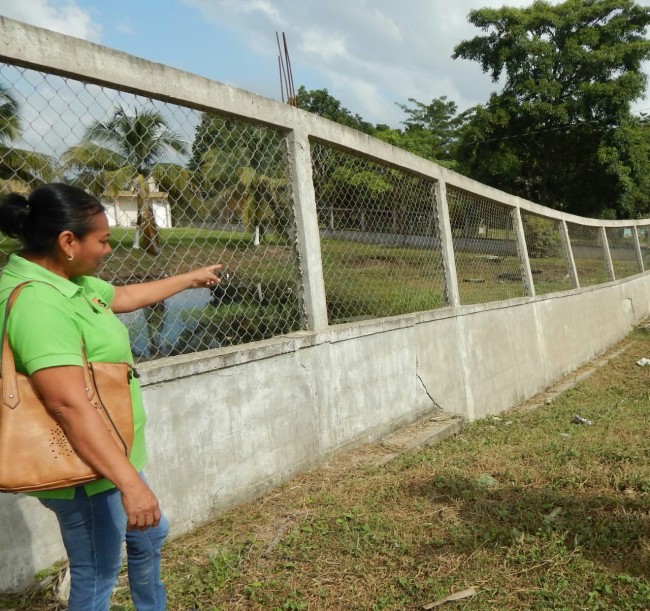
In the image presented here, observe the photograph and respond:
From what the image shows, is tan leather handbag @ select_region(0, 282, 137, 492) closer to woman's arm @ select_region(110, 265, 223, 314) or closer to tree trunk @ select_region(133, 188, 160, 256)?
woman's arm @ select_region(110, 265, 223, 314)

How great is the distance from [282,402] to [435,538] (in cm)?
108

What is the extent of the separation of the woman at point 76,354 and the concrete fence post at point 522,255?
6.26m

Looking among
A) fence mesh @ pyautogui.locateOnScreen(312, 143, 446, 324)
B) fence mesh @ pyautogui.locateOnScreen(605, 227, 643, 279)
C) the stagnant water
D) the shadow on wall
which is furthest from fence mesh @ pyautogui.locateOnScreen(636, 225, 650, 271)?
the shadow on wall

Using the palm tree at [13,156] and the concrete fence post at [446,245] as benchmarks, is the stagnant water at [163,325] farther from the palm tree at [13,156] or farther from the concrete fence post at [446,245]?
the concrete fence post at [446,245]

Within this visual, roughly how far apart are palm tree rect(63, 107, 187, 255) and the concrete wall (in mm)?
678

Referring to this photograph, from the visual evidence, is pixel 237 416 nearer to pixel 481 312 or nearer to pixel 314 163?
pixel 314 163

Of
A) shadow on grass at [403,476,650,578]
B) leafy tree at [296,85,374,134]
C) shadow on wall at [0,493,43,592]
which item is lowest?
shadow on grass at [403,476,650,578]

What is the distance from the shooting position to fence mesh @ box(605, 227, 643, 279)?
40.3ft

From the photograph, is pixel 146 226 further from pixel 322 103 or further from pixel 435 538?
pixel 322 103

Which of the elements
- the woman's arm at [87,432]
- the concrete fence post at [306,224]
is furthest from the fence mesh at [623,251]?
the woman's arm at [87,432]

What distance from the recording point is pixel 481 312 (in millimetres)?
5875

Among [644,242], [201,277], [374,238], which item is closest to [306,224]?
[374,238]

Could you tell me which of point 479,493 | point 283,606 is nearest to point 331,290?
point 479,493

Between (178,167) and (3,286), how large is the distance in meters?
1.48
